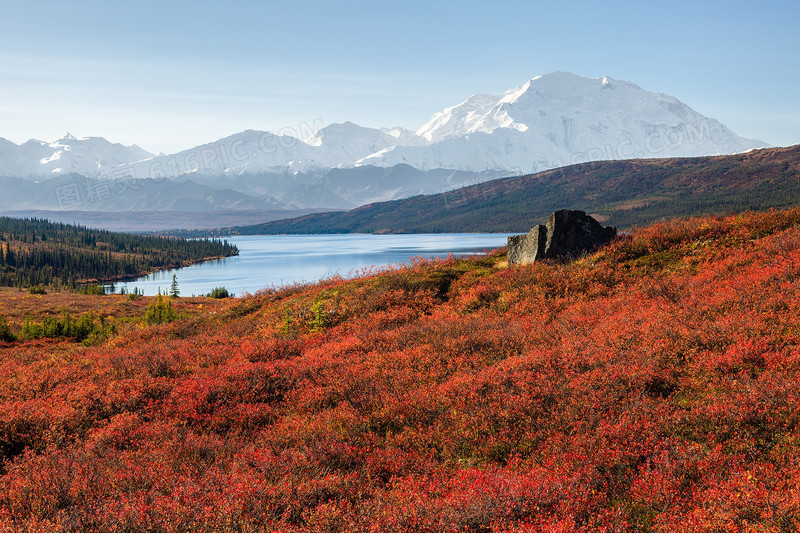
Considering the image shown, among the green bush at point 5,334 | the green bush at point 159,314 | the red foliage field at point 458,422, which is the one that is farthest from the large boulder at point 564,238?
the green bush at point 5,334

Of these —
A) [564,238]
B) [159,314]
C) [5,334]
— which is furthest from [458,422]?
[5,334]

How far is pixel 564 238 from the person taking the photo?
22250 millimetres

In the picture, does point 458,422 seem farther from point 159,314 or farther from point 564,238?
point 159,314

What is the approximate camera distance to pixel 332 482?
685 cm

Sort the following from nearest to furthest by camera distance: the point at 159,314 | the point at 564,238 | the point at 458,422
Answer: the point at 458,422 < the point at 564,238 < the point at 159,314

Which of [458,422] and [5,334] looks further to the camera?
[5,334]

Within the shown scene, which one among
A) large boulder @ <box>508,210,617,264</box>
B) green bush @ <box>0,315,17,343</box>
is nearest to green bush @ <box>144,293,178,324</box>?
green bush @ <box>0,315,17,343</box>

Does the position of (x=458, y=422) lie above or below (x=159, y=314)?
above

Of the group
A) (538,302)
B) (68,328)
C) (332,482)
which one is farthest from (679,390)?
(68,328)

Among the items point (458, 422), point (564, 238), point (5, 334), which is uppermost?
point (564, 238)

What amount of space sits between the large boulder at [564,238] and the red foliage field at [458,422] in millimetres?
5456

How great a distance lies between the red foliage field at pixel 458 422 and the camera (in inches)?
236

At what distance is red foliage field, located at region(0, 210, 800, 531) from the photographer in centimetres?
600

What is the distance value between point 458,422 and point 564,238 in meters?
15.8
